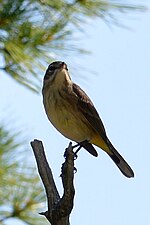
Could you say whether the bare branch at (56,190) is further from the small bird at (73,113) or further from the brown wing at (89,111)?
the brown wing at (89,111)

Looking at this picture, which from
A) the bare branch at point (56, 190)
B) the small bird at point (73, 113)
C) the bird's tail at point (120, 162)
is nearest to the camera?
the bare branch at point (56, 190)

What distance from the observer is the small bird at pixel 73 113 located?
3.32m

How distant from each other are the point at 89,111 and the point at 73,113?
0.13m

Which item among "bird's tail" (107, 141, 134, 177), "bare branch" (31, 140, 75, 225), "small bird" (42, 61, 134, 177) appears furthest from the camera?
"bird's tail" (107, 141, 134, 177)

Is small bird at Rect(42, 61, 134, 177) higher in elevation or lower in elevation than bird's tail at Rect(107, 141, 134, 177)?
higher

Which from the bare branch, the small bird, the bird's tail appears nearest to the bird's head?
the small bird

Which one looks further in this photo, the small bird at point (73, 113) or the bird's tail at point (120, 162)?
the bird's tail at point (120, 162)

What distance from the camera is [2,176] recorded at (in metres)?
3.06

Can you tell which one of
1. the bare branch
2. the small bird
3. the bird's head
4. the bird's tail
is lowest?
the bare branch

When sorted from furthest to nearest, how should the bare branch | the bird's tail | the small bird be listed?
the bird's tail
the small bird
the bare branch

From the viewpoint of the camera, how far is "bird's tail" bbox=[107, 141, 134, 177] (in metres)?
3.42

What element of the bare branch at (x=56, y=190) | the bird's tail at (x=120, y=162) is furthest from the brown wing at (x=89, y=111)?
the bare branch at (x=56, y=190)

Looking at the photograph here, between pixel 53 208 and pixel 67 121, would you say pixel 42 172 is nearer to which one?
pixel 53 208

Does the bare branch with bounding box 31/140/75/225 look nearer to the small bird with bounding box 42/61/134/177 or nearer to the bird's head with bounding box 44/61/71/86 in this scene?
the small bird with bounding box 42/61/134/177
